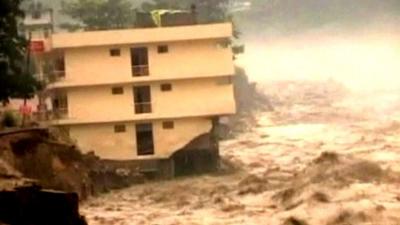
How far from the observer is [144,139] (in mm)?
44469

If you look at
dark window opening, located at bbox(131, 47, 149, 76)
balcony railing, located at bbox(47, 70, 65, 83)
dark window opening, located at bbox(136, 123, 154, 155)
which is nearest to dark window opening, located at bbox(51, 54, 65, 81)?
balcony railing, located at bbox(47, 70, 65, 83)

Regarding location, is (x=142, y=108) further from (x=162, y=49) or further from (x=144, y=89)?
(x=162, y=49)

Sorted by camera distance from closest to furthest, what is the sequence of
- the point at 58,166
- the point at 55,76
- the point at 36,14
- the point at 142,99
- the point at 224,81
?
the point at 58,166 → the point at 55,76 → the point at 142,99 → the point at 224,81 → the point at 36,14

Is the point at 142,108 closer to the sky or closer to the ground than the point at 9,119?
closer to the ground

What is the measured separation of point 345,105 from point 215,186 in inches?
1617

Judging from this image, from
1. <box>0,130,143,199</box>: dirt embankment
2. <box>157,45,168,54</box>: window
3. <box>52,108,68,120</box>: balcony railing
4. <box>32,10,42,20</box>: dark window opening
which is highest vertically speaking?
<box>32,10,42,20</box>: dark window opening

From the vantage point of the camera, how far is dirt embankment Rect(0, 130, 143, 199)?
3019cm

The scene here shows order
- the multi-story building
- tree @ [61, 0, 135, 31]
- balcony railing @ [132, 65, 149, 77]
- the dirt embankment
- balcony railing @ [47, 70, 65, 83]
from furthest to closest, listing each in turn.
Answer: tree @ [61, 0, 135, 31] → balcony railing @ [132, 65, 149, 77] → balcony railing @ [47, 70, 65, 83] → the multi-story building → the dirt embankment

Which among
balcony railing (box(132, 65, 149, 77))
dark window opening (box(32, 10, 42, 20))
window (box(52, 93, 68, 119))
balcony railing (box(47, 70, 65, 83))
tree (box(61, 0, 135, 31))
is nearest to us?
balcony railing (box(47, 70, 65, 83))

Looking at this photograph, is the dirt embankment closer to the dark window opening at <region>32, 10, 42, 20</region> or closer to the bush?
the bush

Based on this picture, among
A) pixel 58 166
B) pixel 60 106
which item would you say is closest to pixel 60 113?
pixel 60 106

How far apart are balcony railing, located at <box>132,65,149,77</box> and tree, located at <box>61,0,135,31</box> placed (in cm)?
1629

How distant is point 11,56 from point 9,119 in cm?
473

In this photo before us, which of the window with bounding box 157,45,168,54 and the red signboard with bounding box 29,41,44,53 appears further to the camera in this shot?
the window with bounding box 157,45,168,54
